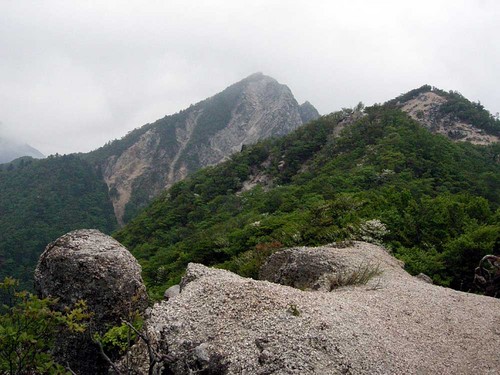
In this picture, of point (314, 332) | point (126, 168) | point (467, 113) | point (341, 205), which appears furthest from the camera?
point (126, 168)

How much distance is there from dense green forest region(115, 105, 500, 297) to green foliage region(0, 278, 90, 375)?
9.15 metres

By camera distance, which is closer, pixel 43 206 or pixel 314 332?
pixel 314 332

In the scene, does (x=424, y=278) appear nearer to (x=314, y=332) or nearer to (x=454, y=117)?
(x=314, y=332)

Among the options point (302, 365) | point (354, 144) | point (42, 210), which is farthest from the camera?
point (42, 210)

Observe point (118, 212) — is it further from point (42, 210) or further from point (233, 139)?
point (233, 139)

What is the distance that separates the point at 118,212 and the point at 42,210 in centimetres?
2453

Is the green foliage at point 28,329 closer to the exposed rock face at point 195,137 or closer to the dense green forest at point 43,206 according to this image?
the dense green forest at point 43,206

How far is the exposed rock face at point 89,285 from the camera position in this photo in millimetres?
7289

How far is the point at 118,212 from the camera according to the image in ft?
380

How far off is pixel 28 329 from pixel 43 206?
344ft

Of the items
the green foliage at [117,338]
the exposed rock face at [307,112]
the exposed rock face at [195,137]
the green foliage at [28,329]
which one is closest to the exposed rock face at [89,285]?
the green foliage at [117,338]

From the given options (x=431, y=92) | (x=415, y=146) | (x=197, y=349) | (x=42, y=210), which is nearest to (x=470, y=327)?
(x=197, y=349)

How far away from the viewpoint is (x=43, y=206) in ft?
316

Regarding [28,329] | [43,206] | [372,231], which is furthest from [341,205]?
[43,206]
